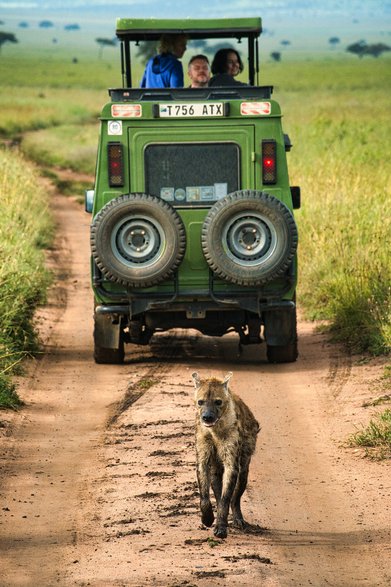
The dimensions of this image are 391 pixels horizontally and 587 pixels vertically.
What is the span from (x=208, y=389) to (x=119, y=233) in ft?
14.9

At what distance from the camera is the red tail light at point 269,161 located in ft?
37.4

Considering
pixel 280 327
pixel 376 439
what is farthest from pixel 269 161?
pixel 376 439

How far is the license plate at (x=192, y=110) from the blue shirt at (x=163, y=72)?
103cm

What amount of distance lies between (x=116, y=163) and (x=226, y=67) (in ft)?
5.66

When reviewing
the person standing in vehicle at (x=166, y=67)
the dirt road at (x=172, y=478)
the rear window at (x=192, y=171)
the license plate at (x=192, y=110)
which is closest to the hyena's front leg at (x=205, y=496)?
the dirt road at (x=172, y=478)

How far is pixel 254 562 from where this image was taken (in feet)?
21.1

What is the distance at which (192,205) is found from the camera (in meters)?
11.5

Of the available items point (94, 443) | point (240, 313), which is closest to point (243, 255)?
point (240, 313)

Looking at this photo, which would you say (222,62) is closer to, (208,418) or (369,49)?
(208,418)

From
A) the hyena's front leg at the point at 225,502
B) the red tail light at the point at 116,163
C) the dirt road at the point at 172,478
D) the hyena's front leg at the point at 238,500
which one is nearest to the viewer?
the dirt road at the point at 172,478

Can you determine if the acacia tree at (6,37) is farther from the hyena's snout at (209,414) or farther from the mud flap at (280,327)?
the hyena's snout at (209,414)

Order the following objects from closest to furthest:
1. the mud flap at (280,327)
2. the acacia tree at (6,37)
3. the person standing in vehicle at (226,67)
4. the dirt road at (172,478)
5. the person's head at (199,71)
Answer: the dirt road at (172,478) → the mud flap at (280,327) → the person's head at (199,71) → the person standing in vehicle at (226,67) → the acacia tree at (6,37)

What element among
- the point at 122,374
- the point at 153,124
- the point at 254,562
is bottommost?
the point at 254,562

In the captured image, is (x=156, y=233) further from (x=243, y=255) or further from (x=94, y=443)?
(x=94, y=443)
